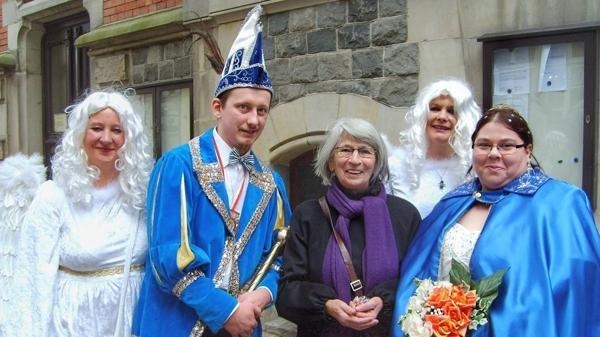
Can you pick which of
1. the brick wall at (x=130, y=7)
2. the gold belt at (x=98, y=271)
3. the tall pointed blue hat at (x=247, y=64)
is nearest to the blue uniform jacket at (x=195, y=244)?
the gold belt at (x=98, y=271)

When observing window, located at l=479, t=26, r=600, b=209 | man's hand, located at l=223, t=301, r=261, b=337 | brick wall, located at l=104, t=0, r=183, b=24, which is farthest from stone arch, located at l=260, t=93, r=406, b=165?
man's hand, located at l=223, t=301, r=261, b=337

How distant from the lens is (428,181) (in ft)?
9.17

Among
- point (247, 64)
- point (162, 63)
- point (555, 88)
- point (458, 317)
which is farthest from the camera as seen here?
point (162, 63)

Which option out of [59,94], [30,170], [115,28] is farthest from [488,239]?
[59,94]

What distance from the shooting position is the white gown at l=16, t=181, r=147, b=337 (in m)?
2.19

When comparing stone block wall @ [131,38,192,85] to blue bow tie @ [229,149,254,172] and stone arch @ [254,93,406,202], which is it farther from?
blue bow tie @ [229,149,254,172]

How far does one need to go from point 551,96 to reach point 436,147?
131 cm

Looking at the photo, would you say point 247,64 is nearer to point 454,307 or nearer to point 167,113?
point 454,307

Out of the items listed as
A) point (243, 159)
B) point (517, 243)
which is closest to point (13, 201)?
point (243, 159)

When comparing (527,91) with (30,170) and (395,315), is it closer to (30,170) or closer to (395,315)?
(395,315)

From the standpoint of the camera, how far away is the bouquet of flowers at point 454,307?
183 cm

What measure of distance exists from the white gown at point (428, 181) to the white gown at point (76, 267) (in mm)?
1269

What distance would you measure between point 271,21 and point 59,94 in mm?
4985

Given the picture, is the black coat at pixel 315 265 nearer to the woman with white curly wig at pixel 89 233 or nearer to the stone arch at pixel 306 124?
the woman with white curly wig at pixel 89 233
